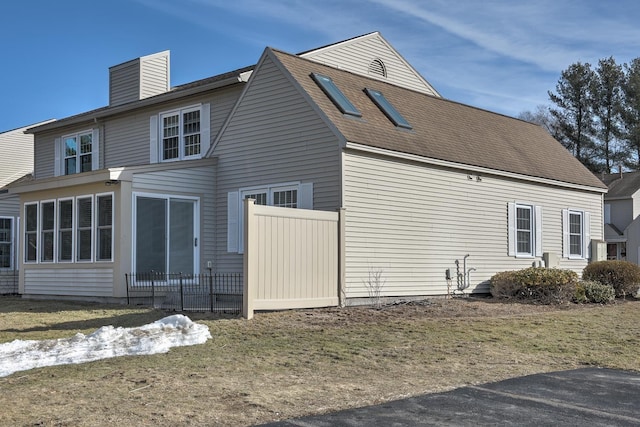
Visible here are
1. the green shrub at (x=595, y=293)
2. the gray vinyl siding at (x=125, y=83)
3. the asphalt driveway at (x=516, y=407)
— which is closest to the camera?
the asphalt driveway at (x=516, y=407)

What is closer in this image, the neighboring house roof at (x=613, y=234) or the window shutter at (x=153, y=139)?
the window shutter at (x=153, y=139)

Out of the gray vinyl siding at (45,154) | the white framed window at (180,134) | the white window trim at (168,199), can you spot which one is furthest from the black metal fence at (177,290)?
the gray vinyl siding at (45,154)

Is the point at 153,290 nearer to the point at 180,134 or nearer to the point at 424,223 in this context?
the point at 424,223

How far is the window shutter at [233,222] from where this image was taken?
15.2 m

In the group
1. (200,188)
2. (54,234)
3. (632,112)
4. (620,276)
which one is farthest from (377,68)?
(632,112)

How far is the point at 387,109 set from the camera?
1554 cm

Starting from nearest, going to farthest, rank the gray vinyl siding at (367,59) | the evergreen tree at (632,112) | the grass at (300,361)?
1. the grass at (300,361)
2. the gray vinyl siding at (367,59)
3. the evergreen tree at (632,112)

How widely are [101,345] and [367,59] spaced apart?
14.6 m

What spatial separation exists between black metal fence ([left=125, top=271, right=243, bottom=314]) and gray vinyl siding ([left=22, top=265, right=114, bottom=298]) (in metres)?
0.57

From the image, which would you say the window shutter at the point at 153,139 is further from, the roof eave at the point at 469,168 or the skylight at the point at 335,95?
the roof eave at the point at 469,168

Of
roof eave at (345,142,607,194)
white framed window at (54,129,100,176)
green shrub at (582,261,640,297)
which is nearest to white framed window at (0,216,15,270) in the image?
white framed window at (54,129,100,176)

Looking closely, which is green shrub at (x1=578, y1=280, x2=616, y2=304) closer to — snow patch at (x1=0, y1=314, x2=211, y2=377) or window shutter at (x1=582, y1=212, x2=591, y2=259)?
window shutter at (x1=582, y1=212, x2=591, y2=259)

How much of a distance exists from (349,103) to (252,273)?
4.96m

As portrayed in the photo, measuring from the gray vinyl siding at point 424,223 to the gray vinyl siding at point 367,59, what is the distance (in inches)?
239
